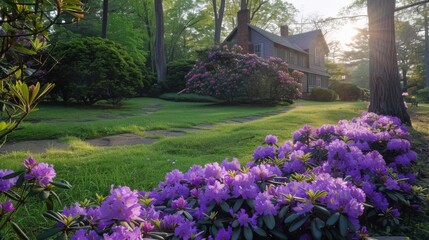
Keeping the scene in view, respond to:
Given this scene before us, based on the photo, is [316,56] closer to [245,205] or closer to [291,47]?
[291,47]

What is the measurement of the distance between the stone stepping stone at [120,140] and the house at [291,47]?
62.4 ft

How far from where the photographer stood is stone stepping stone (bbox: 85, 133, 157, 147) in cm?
530

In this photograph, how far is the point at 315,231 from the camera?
1.36m

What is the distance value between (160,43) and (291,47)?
463 inches

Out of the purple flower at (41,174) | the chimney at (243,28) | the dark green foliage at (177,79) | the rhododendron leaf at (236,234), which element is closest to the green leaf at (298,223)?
the rhododendron leaf at (236,234)

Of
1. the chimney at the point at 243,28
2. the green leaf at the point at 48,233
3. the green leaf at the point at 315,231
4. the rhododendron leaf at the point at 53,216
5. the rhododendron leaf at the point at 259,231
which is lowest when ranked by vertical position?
the rhododendron leaf at the point at 259,231

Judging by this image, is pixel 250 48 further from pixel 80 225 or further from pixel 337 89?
pixel 80 225

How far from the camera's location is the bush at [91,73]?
12.4m

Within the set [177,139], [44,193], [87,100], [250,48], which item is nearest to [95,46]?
[87,100]

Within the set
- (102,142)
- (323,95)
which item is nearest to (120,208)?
(102,142)

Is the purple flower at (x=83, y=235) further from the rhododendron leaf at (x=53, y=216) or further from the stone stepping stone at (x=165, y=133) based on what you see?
the stone stepping stone at (x=165, y=133)

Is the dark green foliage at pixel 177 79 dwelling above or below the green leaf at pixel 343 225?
above

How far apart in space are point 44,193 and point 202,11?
37.5m

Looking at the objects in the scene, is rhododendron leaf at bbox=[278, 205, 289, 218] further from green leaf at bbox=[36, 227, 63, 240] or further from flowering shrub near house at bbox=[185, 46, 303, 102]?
flowering shrub near house at bbox=[185, 46, 303, 102]
